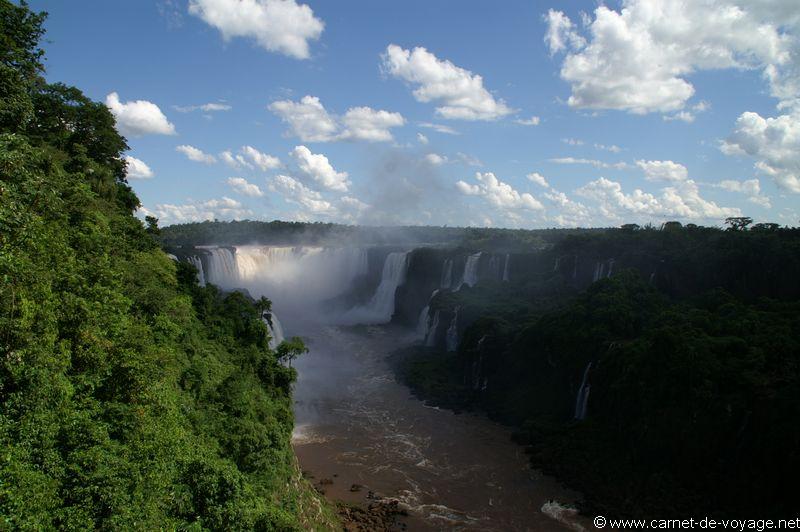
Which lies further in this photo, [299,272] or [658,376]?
[299,272]

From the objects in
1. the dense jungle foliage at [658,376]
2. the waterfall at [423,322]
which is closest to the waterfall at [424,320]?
the waterfall at [423,322]

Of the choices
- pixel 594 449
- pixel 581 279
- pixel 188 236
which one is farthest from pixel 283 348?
pixel 188 236

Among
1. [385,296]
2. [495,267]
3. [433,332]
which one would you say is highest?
[495,267]

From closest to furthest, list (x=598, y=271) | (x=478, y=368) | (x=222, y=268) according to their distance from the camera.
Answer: (x=478, y=368) → (x=598, y=271) → (x=222, y=268)

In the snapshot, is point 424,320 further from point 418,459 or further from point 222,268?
point 418,459

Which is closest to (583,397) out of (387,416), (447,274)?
(387,416)

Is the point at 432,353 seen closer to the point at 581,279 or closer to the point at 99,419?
the point at 581,279
